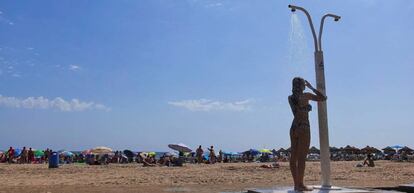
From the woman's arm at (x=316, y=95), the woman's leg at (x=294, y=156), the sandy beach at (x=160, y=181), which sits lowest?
the sandy beach at (x=160, y=181)

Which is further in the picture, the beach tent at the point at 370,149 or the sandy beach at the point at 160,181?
the beach tent at the point at 370,149

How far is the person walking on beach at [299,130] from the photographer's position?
9008 millimetres

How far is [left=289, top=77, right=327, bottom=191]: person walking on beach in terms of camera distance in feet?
29.6

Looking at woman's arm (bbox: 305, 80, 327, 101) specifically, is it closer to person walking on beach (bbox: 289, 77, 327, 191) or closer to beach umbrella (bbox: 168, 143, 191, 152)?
person walking on beach (bbox: 289, 77, 327, 191)

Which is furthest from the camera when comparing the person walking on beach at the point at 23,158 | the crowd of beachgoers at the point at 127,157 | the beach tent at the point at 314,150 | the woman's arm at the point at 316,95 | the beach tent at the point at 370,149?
the beach tent at the point at 314,150

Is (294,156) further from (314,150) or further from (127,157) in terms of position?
(314,150)

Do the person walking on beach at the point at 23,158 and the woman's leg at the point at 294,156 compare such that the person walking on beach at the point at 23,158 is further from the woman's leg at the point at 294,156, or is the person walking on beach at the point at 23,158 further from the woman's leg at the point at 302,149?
the woman's leg at the point at 302,149

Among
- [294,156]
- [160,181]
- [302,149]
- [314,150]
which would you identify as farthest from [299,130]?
[314,150]

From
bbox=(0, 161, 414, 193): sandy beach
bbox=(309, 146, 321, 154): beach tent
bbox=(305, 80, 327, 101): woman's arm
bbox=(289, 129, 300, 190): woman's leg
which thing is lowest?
bbox=(0, 161, 414, 193): sandy beach

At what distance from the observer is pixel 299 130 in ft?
29.6

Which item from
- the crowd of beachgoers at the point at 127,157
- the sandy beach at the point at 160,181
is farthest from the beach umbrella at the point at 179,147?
the sandy beach at the point at 160,181

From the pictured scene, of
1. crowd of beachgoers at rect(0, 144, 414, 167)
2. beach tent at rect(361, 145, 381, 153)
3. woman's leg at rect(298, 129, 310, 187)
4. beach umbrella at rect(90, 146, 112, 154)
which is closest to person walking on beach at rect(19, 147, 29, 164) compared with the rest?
crowd of beachgoers at rect(0, 144, 414, 167)

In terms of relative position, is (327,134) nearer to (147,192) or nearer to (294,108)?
(294,108)

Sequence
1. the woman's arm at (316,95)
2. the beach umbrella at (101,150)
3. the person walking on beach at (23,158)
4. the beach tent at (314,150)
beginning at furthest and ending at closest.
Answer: the beach tent at (314,150)
the beach umbrella at (101,150)
the person walking on beach at (23,158)
the woman's arm at (316,95)
